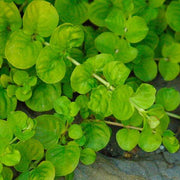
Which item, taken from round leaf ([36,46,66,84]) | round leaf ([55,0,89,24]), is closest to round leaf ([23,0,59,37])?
Result: round leaf ([36,46,66,84])

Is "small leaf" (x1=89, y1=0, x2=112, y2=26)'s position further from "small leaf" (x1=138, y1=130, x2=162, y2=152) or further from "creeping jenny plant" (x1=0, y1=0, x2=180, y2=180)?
"small leaf" (x1=138, y1=130, x2=162, y2=152)

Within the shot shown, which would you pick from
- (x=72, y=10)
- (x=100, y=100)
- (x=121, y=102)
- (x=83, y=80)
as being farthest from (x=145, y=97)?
(x=72, y=10)

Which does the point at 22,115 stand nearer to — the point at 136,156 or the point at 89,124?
the point at 89,124

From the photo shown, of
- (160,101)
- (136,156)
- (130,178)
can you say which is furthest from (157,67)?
(130,178)

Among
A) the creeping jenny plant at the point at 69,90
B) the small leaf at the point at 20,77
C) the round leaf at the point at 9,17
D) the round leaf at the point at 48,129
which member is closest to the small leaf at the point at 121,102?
the creeping jenny plant at the point at 69,90

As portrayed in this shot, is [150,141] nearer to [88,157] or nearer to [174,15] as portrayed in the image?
[88,157]

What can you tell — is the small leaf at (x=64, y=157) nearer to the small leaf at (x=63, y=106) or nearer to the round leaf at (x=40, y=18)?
the small leaf at (x=63, y=106)
